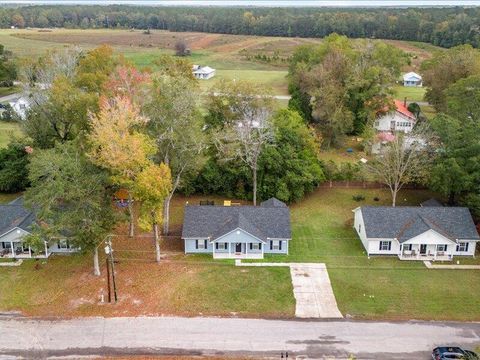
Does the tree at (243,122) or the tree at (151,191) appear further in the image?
the tree at (243,122)

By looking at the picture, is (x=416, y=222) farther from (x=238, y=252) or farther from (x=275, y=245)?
(x=238, y=252)

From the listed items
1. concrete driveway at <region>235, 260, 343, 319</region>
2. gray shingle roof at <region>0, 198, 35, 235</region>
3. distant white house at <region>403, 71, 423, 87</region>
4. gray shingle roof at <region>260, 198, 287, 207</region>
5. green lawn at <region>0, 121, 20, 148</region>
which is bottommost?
concrete driveway at <region>235, 260, 343, 319</region>

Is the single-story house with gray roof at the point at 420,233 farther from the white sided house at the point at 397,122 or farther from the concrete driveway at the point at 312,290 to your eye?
the white sided house at the point at 397,122

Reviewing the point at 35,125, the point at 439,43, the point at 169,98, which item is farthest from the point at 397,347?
the point at 439,43

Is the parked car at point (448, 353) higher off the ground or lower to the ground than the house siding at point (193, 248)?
higher

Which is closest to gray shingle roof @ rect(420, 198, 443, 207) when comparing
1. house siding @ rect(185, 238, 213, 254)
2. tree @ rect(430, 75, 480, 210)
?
tree @ rect(430, 75, 480, 210)

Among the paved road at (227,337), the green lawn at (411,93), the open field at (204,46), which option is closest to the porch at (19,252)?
the paved road at (227,337)

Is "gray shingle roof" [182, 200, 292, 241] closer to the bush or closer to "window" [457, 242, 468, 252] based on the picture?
the bush
